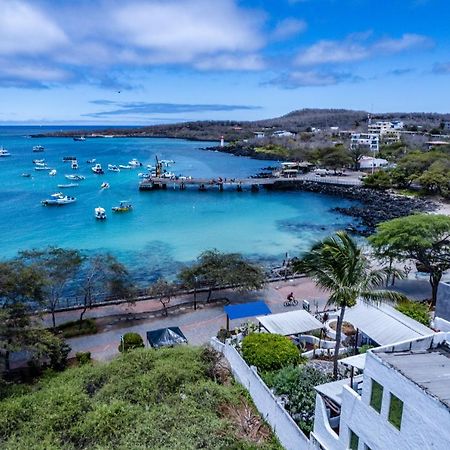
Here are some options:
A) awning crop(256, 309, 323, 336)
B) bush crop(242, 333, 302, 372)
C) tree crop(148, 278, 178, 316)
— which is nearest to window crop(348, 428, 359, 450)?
bush crop(242, 333, 302, 372)

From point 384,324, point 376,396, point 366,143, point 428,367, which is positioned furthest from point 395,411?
point 366,143

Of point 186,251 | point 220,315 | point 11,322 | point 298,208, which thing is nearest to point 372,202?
point 298,208

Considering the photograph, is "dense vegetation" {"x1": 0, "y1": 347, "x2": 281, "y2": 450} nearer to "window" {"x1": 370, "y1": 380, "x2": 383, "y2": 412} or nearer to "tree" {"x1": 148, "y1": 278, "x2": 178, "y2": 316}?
"window" {"x1": 370, "y1": 380, "x2": 383, "y2": 412}

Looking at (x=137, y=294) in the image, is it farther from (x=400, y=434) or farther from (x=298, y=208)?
(x=298, y=208)

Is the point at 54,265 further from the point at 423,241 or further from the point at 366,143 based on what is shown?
the point at 366,143

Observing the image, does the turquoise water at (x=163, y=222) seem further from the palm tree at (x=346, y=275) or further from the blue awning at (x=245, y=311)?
the palm tree at (x=346, y=275)

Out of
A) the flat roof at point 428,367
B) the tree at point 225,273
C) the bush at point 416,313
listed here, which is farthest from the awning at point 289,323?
the flat roof at point 428,367
